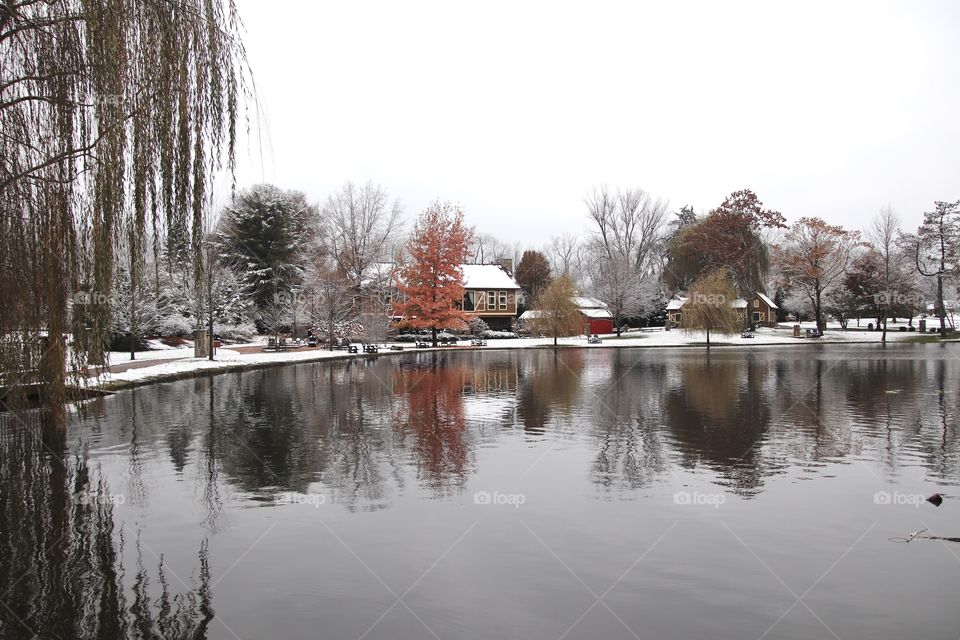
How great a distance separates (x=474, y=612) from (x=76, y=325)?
→ 4470 millimetres

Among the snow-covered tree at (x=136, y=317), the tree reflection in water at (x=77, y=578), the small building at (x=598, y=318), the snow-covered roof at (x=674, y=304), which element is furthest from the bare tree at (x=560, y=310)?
the tree reflection in water at (x=77, y=578)

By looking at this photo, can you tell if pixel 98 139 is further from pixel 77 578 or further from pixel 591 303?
pixel 591 303

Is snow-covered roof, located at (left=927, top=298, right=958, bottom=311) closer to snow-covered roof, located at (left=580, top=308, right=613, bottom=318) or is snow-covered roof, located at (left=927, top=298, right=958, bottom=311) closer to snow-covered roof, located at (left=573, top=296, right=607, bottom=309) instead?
snow-covered roof, located at (left=580, top=308, right=613, bottom=318)

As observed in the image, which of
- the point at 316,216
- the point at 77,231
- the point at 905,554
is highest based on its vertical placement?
the point at 316,216

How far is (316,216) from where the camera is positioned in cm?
6775

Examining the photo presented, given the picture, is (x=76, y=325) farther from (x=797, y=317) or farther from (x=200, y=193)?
(x=797, y=317)

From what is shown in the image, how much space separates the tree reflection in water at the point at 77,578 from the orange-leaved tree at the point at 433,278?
4206 cm

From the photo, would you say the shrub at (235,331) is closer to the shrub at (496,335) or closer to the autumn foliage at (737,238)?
the shrub at (496,335)

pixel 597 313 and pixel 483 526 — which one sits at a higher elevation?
pixel 597 313

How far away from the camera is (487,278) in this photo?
7212cm

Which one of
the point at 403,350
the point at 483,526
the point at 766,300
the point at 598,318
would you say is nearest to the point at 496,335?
the point at 598,318

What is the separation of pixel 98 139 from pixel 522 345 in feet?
166

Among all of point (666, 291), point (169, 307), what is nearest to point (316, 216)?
point (169, 307)

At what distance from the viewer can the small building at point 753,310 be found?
70.3 metres
